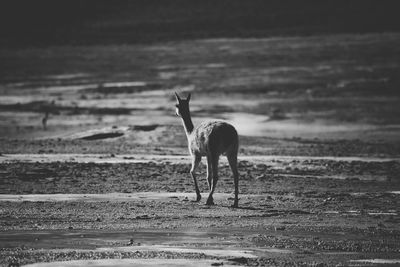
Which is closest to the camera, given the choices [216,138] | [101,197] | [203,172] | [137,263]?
[137,263]

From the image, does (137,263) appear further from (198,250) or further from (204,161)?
(204,161)

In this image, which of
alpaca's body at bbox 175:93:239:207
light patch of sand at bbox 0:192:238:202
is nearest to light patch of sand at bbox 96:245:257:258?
alpaca's body at bbox 175:93:239:207

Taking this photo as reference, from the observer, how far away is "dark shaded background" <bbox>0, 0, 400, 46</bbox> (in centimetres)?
8919

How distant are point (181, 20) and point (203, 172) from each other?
7290cm

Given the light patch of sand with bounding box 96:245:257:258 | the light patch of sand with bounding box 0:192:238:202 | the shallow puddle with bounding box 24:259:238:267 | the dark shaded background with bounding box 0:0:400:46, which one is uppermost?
the shallow puddle with bounding box 24:259:238:267

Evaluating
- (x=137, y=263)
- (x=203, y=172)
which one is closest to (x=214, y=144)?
(x=203, y=172)

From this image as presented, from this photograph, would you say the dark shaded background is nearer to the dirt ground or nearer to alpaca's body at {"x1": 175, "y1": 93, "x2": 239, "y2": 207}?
the dirt ground

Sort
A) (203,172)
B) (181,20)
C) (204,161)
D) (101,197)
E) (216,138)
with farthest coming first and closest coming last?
(181,20)
(204,161)
(203,172)
(101,197)
(216,138)

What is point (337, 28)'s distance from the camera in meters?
88.2

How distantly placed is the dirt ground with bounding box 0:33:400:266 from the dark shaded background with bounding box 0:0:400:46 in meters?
23.9

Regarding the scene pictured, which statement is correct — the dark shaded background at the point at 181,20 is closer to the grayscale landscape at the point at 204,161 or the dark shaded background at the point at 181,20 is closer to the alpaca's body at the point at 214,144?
the grayscale landscape at the point at 204,161

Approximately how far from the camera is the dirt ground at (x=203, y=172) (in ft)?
37.9

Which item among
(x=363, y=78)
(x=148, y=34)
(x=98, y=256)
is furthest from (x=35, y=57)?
(x=98, y=256)

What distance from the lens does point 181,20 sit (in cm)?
9406
